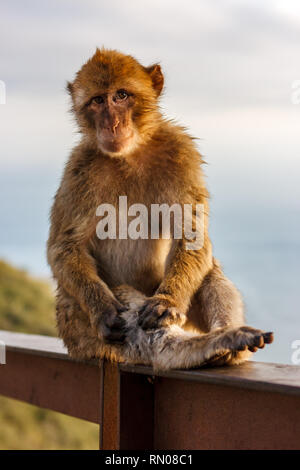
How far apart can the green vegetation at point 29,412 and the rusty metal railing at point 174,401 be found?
581 centimetres

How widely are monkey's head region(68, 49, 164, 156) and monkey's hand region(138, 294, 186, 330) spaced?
734 millimetres

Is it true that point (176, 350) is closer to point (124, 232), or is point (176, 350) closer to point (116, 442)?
point (116, 442)

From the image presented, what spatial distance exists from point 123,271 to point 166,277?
29 cm

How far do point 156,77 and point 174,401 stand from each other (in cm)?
162

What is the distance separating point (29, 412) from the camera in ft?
33.6

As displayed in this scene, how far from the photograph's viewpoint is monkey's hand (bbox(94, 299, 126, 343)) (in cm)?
253

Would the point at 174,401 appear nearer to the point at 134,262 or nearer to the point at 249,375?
the point at 249,375

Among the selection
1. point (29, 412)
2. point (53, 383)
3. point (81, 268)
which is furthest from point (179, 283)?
point (29, 412)

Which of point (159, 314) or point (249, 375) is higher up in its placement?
point (159, 314)

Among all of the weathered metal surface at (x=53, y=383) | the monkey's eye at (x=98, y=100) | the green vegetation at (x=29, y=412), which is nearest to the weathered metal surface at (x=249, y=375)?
the weathered metal surface at (x=53, y=383)

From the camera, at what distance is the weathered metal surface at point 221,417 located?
1.91 m

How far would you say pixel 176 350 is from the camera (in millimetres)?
2338
